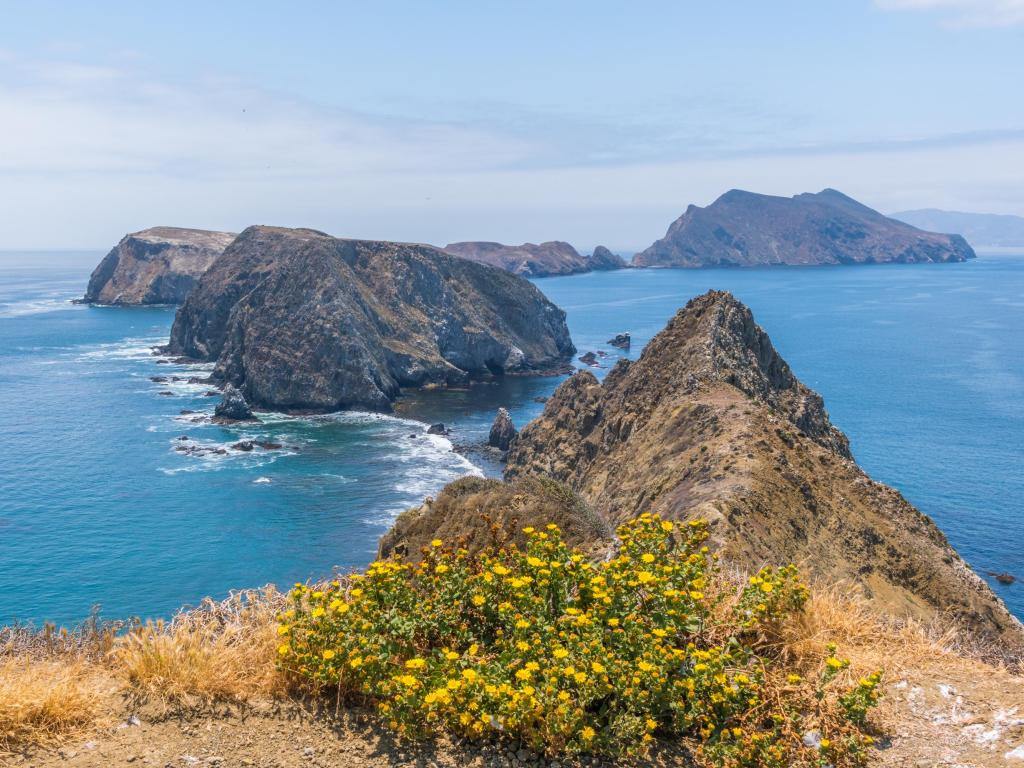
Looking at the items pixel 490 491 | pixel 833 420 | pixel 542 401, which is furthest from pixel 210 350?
pixel 490 491

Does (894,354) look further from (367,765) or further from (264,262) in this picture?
(367,765)

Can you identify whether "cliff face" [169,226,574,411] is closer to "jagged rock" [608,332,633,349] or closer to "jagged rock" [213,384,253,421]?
"jagged rock" [213,384,253,421]

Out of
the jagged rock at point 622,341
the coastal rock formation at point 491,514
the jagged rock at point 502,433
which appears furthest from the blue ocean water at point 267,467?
the jagged rock at point 622,341

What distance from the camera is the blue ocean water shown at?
174ft

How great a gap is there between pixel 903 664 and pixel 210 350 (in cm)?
14159

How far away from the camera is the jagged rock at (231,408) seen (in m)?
94.1

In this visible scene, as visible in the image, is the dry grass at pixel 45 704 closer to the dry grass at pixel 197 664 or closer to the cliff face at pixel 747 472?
the dry grass at pixel 197 664

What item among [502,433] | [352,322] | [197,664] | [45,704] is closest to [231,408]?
[352,322]

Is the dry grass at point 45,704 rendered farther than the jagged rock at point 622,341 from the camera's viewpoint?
No

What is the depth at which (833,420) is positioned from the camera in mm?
95375

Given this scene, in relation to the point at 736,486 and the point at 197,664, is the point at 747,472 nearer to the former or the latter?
the point at 736,486

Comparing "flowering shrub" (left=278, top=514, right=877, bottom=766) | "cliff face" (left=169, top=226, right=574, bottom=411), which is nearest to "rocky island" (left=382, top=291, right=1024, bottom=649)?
"flowering shrub" (left=278, top=514, right=877, bottom=766)

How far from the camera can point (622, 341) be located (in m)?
157

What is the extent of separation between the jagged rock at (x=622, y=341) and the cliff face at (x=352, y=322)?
10599 millimetres
